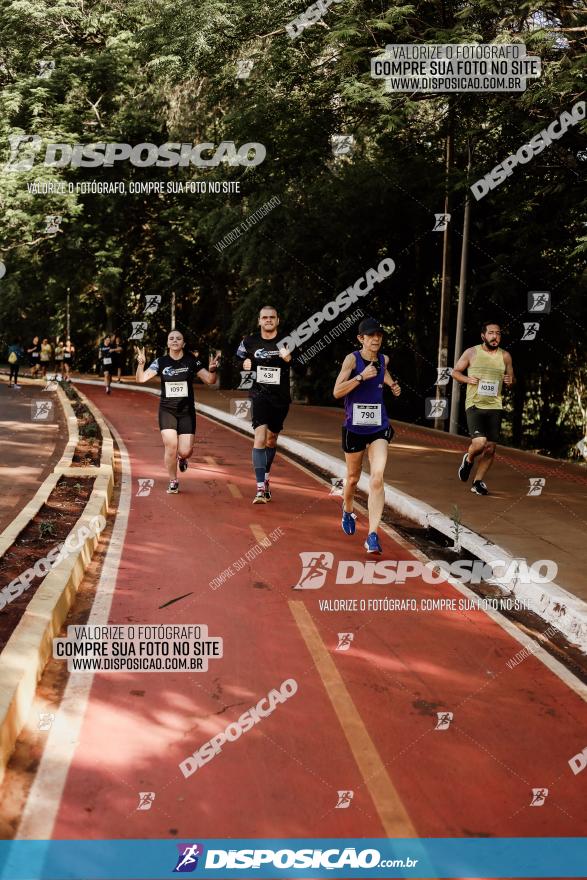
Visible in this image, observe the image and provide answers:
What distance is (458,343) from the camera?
20.6 meters

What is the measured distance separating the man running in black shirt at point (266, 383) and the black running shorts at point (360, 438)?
1877 millimetres

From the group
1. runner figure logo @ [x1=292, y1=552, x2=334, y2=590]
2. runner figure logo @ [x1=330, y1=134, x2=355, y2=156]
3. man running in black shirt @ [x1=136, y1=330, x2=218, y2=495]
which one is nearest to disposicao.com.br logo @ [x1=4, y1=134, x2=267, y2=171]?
runner figure logo @ [x1=330, y1=134, x2=355, y2=156]

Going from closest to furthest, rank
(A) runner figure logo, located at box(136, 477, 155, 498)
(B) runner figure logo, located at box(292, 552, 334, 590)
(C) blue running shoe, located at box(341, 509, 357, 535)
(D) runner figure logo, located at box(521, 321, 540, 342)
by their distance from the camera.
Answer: (B) runner figure logo, located at box(292, 552, 334, 590), (C) blue running shoe, located at box(341, 509, 357, 535), (A) runner figure logo, located at box(136, 477, 155, 498), (D) runner figure logo, located at box(521, 321, 540, 342)

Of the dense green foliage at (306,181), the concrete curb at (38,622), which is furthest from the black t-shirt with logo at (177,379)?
the dense green foliage at (306,181)

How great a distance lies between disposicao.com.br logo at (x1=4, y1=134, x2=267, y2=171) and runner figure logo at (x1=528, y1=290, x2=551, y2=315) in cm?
1313

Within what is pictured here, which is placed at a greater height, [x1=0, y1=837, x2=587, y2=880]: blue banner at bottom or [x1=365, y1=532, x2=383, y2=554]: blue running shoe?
[x1=365, y1=532, x2=383, y2=554]: blue running shoe

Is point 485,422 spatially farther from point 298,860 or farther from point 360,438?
point 298,860

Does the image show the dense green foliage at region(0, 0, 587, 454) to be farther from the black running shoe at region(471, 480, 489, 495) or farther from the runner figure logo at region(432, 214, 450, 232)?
the black running shoe at region(471, 480, 489, 495)

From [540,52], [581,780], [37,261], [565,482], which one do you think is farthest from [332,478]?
[37,261]

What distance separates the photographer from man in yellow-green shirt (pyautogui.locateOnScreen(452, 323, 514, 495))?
11.3 m

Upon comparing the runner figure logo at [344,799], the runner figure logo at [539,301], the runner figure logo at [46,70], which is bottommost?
the runner figure logo at [344,799]

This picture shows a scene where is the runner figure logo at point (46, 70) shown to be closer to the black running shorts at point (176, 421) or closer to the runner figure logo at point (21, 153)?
the runner figure logo at point (21, 153)

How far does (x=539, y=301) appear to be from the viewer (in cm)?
1878

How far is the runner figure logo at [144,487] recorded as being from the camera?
11.9 metres
